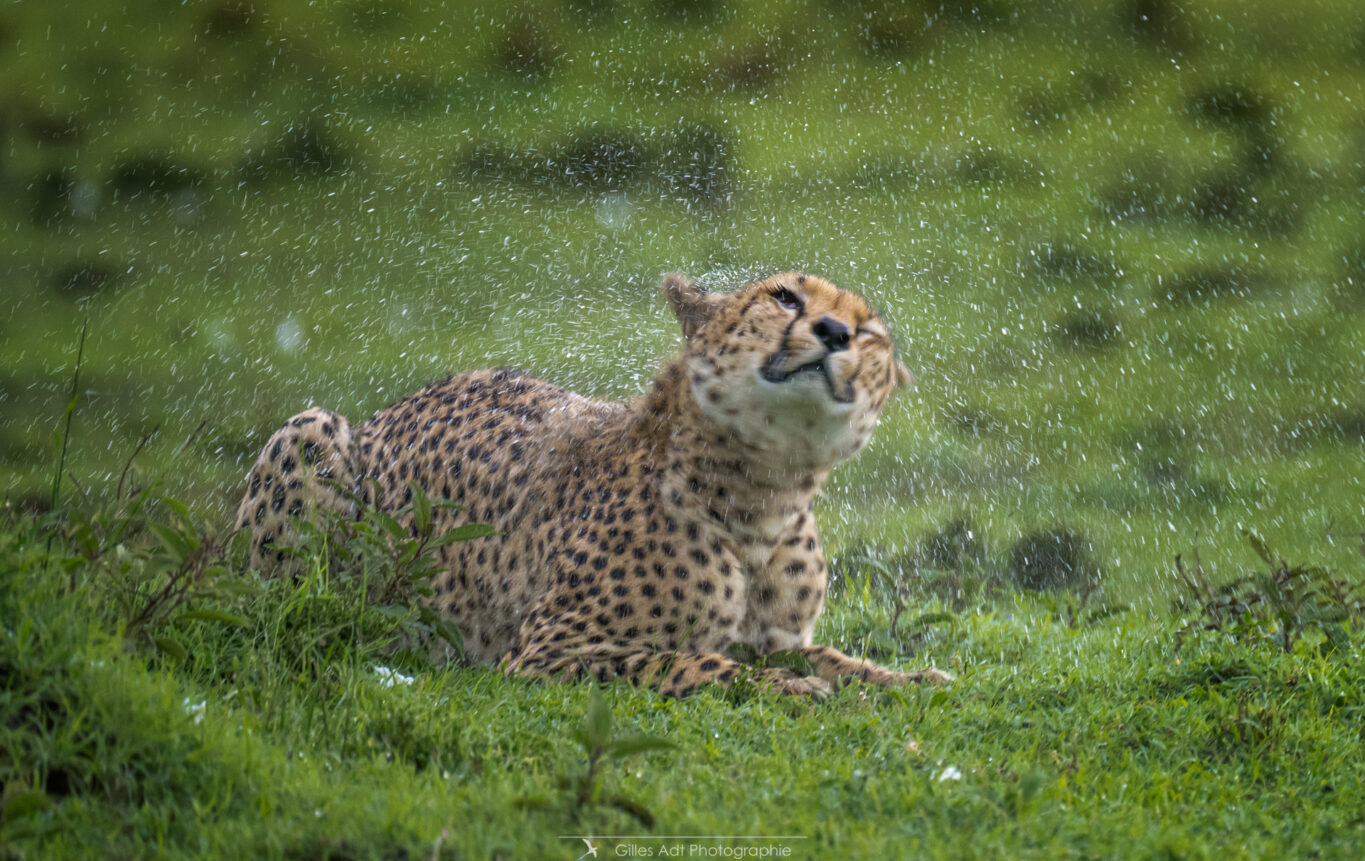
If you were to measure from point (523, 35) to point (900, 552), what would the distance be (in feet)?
18.2

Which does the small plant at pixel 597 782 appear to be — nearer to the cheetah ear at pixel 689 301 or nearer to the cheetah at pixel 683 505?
the cheetah at pixel 683 505

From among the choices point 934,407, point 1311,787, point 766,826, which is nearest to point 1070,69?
point 934,407

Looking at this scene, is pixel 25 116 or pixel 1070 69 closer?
pixel 25 116

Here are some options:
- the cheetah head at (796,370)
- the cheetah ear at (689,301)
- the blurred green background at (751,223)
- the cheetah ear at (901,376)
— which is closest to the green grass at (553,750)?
the cheetah head at (796,370)

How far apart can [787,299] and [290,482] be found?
185 cm

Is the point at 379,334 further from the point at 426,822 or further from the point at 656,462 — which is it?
the point at 426,822

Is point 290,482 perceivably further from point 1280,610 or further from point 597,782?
point 1280,610

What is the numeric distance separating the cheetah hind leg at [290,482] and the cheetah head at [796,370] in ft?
4.58

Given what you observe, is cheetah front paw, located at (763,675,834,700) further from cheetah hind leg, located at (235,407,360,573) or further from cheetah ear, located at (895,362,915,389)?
cheetah hind leg, located at (235,407,360,573)

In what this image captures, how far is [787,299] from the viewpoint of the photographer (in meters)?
3.87

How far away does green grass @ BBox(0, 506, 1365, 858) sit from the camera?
228 cm

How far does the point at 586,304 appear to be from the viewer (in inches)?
327

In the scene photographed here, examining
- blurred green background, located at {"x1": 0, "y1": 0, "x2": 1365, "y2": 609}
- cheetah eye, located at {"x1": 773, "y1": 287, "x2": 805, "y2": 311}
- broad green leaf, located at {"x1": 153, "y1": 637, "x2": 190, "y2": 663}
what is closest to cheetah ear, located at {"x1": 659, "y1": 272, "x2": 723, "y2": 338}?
cheetah eye, located at {"x1": 773, "y1": 287, "x2": 805, "y2": 311}

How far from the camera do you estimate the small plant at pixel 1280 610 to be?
156 inches
